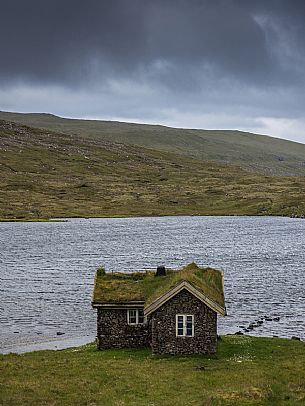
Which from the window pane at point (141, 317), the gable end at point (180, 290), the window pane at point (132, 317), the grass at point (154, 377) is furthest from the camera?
the window pane at point (132, 317)

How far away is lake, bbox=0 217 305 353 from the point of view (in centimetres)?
6538

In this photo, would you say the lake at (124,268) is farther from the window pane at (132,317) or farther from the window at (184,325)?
the window at (184,325)

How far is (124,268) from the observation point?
107 m

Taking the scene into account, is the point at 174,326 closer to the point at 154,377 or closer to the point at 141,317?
the point at 141,317

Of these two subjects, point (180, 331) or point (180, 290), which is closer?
point (180, 290)

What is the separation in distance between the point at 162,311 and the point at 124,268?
60.1m

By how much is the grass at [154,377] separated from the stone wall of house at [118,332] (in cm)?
109

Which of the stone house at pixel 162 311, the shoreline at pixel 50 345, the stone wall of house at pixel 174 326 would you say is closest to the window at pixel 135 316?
the stone house at pixel 162 311

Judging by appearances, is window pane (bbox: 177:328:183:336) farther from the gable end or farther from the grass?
the gable end

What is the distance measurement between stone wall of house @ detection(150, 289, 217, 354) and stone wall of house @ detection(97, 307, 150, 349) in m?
3.06

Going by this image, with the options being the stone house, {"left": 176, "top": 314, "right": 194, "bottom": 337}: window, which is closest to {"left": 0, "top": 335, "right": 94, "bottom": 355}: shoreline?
the stone house

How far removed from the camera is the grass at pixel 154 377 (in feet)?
116

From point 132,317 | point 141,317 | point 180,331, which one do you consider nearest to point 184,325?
point 180,331

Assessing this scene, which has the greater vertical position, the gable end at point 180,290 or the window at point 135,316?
the gable end at point 180,290
